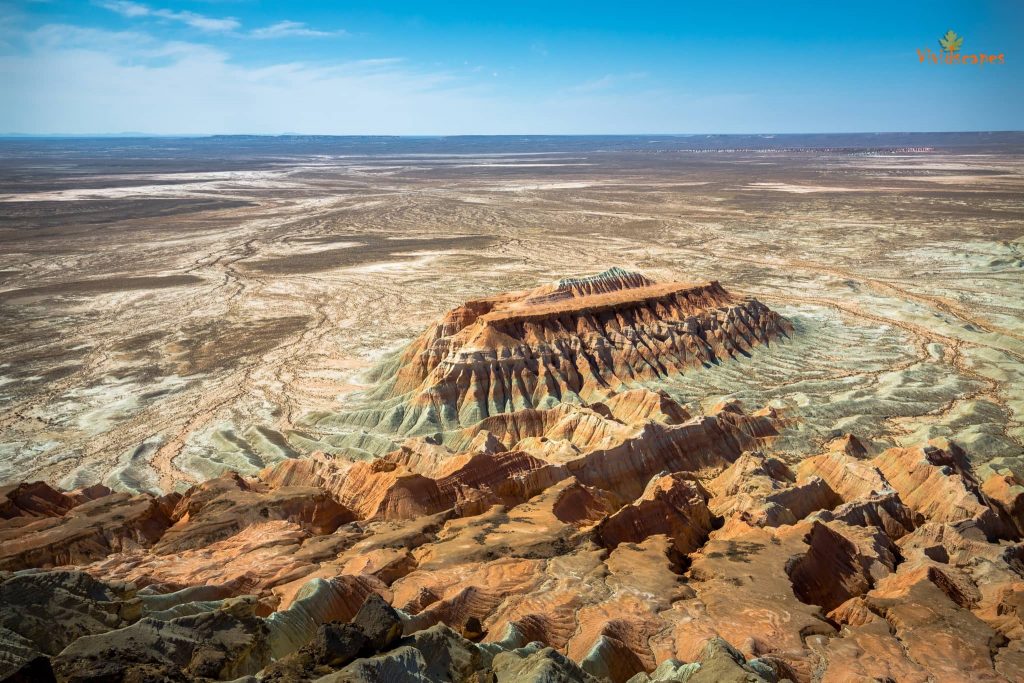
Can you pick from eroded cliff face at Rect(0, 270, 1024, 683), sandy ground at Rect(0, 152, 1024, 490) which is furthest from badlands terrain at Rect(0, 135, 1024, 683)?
sandy ground at Rect(0, 152, 1024, 490)

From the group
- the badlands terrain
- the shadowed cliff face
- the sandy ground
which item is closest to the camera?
the badlands terrain

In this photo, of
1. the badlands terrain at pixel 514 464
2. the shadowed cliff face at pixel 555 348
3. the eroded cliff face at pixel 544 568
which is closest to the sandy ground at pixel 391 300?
the badlands terrain at pixel 514 464

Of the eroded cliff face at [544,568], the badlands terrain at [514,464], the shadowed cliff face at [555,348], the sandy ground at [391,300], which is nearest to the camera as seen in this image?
the eroded cliff face at [544,568]

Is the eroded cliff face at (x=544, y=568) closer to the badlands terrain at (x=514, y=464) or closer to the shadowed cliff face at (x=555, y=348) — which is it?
the badlands terrain at (x=514, y=464)

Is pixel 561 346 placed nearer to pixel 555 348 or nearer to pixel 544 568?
pixel 555 348

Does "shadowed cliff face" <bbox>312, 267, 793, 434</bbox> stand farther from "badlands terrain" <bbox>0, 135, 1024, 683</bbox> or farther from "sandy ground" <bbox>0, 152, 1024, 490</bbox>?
"sandy ground" <bbox>0, 152, 1024, 490</bbox>

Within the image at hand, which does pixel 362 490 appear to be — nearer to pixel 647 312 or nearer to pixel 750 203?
pixel 647 312
